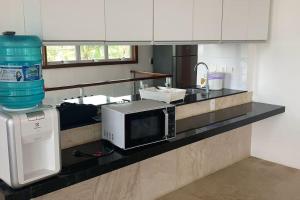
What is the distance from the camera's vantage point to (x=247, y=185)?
101 inches

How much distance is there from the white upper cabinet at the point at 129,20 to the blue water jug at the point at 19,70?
A: 473mm

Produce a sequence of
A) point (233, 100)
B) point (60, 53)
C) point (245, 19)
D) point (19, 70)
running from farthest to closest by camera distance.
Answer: point (233, 100) → point (245, 19) → point (60, 53) → point (19, 70)

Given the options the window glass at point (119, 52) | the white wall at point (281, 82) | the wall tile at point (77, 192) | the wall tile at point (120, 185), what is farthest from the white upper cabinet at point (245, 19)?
the wall tile at point (77, 192)

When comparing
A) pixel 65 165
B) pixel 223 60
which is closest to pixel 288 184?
pixel 223 60

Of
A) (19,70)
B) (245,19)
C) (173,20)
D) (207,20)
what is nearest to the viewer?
(19,70)

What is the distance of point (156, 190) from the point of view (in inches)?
96.2

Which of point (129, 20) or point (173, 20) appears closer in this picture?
point (129, 20)

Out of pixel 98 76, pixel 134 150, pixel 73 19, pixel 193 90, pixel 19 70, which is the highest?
pixel 73 19

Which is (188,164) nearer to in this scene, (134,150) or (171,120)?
(171,120)

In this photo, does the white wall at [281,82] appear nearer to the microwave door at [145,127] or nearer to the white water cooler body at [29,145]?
the microwave door at [145,127]

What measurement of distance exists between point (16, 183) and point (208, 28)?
175 cm

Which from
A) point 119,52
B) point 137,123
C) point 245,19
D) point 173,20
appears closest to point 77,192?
point 137,123

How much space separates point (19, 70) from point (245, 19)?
204cm

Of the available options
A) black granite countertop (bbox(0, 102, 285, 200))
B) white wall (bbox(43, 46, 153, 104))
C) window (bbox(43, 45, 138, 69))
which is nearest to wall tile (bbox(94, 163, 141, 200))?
black granite countertop (bbox(0, 102, 285, 200))
